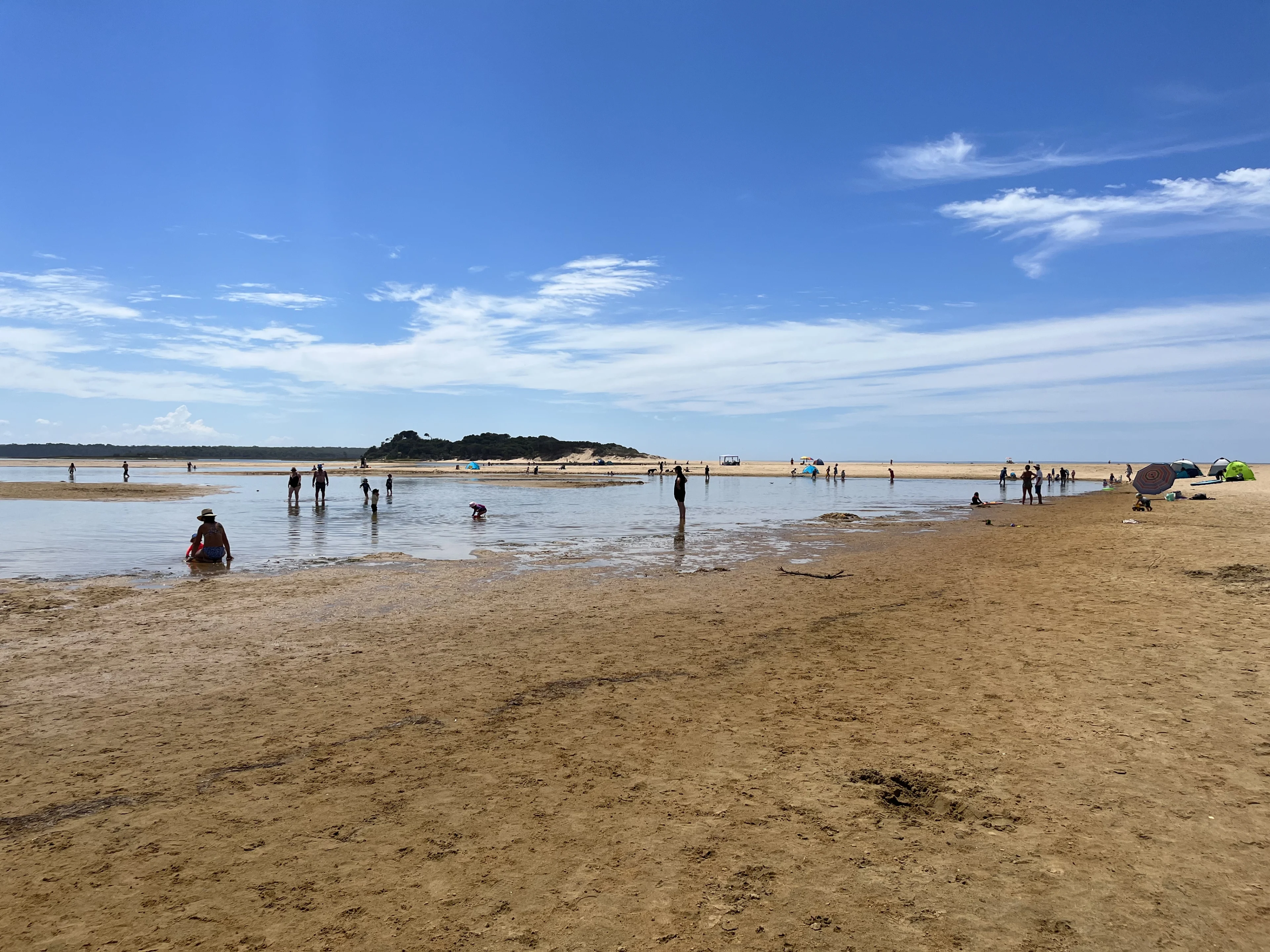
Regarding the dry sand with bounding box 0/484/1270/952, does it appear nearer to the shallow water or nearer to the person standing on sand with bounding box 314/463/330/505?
the shallow water

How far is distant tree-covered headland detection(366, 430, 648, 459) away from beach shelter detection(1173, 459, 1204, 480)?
12193cm

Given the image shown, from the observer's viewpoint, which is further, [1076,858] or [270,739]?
[270,739]

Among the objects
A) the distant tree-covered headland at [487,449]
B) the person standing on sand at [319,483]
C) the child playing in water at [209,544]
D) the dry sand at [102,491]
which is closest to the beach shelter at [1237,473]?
the person standing on sand at [319,483]

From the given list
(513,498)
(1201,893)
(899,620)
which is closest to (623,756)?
(1201,893)

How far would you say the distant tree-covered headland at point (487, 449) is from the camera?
172625 mm

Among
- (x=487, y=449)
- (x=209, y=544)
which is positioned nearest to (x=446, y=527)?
Result: (x=209, y=544)

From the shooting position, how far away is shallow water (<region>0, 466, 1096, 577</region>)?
67.5ft

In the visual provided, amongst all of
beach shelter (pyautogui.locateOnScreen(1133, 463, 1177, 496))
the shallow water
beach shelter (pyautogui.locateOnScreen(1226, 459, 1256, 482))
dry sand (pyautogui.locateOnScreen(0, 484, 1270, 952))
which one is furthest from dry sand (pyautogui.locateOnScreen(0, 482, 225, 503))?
beach shelter (pyautogui.locateOnScreen(1226, 459, 1256, 482))

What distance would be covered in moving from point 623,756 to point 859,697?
3.01m

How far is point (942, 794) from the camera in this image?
5.52m

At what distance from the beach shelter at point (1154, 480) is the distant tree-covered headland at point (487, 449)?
137 meters

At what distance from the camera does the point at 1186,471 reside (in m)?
68.2

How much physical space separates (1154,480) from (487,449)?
495 ft

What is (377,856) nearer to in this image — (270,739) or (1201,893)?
(270,739)
